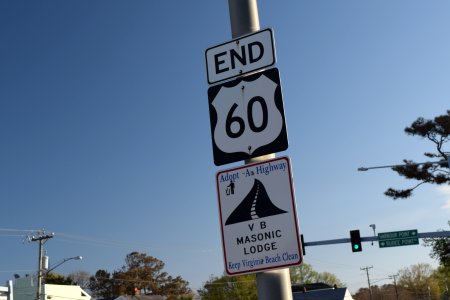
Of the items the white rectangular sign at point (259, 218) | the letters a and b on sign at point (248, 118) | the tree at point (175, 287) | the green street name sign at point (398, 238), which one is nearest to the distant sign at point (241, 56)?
the letters a and b on sign at point (248, 118)

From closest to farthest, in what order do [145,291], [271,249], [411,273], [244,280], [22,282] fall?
[271,249] < [22,282] < [244,280] < [145,291] < [411,273]

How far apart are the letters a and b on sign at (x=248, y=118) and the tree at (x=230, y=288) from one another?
7803cm

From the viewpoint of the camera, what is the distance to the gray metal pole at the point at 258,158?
3.35 meters

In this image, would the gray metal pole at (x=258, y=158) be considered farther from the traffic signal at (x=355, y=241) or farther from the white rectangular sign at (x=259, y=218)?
the traffic signal at (x=355, y=241)

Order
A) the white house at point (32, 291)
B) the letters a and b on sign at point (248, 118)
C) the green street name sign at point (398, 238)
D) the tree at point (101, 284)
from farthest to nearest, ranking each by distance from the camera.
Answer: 1. the tree at point (101, 284)
2. the white house at point (32, 291)
3. the green street name sign at point (398, 238)
4. the letters a and b on sign at point (248, 118)

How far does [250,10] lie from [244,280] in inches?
3314

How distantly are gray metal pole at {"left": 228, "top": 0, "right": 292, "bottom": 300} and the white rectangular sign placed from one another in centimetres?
7

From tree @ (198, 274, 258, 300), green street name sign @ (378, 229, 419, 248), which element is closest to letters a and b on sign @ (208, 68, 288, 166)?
green street name sign @ (378, 229, 419, 248)

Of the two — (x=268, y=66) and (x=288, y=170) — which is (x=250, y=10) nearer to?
(x=268, y=66)

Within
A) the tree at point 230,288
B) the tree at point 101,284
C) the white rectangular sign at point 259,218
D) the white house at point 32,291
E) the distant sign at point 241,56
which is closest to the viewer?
the white rectangular sign at point 259,218

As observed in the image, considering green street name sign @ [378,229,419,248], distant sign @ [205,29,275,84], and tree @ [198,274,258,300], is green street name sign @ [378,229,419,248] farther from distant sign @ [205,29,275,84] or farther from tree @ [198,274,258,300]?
tree @ [198,274,258,300]

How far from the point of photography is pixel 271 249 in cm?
335

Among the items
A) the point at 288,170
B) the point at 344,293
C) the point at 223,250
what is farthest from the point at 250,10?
the point at 344,293

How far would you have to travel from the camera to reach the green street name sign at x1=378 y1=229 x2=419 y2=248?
103 feet
